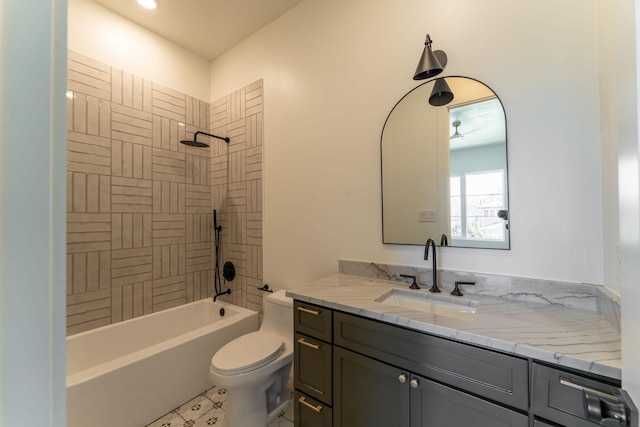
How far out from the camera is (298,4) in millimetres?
2115

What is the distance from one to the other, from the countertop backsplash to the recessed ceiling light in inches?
103

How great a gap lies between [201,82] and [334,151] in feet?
6.15

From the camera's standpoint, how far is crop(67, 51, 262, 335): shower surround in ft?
6.61

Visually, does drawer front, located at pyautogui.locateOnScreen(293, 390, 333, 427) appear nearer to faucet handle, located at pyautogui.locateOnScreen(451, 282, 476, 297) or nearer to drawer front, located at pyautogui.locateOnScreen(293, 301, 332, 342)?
drawer front, located at pyautogui.locateOnScreen(293, 301, 332, 342)

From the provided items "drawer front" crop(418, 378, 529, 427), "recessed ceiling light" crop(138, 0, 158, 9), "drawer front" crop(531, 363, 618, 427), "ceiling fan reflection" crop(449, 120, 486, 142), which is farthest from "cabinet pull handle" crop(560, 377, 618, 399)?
"recessed ceiling light" crop(138, 0, 158, 9)

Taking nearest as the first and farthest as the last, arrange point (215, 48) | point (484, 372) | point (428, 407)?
point (484, 372) < point (428, 407) < point (215, 48)

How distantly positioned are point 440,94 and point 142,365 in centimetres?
250

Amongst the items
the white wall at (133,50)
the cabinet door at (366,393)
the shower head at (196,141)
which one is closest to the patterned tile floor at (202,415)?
the cabinet door at (366,393)

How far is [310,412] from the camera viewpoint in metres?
1.36

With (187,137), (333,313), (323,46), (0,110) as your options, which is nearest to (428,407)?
(333,313)

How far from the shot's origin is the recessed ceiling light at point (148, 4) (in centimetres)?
205

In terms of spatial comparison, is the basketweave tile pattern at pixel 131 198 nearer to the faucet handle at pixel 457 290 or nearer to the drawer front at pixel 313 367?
the drawer front at pixel 313 367

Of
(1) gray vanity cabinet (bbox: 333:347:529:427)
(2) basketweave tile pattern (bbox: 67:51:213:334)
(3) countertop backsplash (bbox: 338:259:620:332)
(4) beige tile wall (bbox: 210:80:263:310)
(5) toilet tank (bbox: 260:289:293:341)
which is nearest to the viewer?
(1) gray vanity cabinet (bbox: 333:347:529:427)

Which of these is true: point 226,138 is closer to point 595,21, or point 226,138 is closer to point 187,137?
point 187,137
